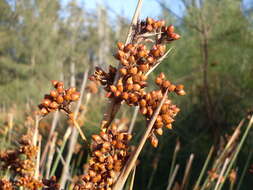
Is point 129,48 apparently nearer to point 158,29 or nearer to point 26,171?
point 158,29

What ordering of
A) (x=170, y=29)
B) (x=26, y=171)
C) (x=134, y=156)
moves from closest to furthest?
1. (x=134, y=156)
2. (x=170, y=29)
3. (x=26, y=171)

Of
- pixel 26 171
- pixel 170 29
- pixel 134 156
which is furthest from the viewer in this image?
pixel 26 171

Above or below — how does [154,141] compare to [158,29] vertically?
below

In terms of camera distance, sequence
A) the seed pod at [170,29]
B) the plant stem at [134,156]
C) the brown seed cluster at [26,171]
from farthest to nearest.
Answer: the brown seed cluster at [26,171] → the seed pod at [170,29] → the plant stem at [134,156]

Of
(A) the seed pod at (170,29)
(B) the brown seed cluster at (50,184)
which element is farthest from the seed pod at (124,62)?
(B) the brown seed cluster at (50,184)

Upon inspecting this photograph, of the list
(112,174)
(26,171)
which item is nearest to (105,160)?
(112,174)

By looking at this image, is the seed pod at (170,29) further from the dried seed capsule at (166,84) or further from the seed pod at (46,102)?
the seed pod at (46,102)

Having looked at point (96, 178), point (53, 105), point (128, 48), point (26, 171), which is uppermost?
point (128, 48)
